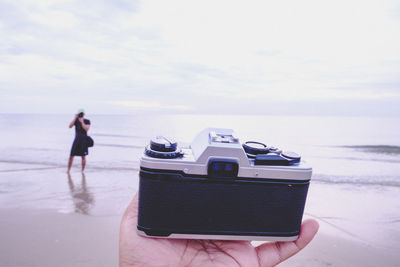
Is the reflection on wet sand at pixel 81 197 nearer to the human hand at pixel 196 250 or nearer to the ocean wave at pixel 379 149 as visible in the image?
the human hand at pixel 196 250

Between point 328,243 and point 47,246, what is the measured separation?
2.93 metres

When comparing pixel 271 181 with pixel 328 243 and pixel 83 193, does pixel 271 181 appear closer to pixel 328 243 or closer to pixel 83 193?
pixel 328 243

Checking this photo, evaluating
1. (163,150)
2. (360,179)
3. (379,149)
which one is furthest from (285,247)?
(379,149)

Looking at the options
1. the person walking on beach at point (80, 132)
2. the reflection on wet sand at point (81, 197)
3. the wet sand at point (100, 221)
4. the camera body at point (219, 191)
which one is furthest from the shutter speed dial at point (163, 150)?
the person walking on beach at point (80, 132)

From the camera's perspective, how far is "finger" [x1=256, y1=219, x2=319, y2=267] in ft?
3.92

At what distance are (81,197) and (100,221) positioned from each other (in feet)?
3.59

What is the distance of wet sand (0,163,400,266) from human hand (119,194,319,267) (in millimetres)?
1633

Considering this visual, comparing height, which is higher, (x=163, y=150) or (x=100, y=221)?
(x=163, y=150)

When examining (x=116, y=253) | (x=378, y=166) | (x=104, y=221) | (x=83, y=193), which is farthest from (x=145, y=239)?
(x=378, y=166)

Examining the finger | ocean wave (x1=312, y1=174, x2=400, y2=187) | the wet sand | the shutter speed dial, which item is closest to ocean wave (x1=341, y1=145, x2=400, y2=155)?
ocean wave (x1=312, y1=174, x2=400, y2=187)

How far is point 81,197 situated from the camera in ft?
14.3

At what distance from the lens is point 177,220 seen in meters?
1.12

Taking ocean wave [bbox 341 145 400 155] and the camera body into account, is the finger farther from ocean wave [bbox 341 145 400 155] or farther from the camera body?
ocean wave [bbox 341 145 400 155]

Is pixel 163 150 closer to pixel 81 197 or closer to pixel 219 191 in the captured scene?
pixel 219 191
